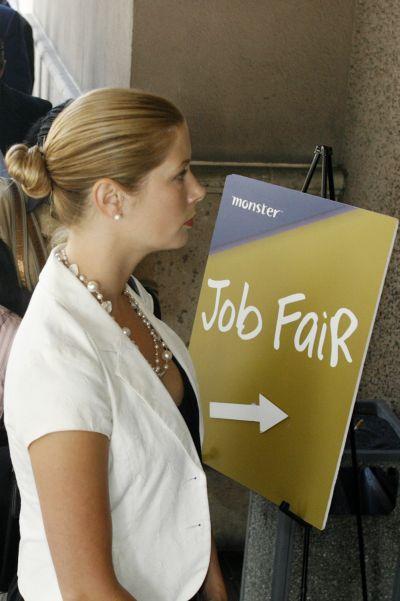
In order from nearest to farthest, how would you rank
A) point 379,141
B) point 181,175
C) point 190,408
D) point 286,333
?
point 181,175 < point 190,408 < point 286,333 < point 379,141

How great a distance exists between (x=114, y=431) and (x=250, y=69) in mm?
2028

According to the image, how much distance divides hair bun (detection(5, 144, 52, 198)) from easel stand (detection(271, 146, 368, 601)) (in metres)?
0.77

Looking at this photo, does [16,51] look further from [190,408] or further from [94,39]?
[190,408]

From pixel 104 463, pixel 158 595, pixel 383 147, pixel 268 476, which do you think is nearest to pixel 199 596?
pixel 158 595

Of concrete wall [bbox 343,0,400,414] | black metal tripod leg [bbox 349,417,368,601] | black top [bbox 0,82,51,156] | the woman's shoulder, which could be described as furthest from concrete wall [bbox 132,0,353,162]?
black metal tripod leg [bbox 349,417,368,601]

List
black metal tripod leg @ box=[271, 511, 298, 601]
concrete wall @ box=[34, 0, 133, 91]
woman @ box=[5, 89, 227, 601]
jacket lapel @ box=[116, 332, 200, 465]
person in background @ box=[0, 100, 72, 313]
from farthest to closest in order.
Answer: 1. concrete wall @ box=[34, 0, 133, 91]
2. person in background @ box=[0, 100, 72, 313]
3. black metal tripod leg @ box=[271, 511, 298, 601]
4. jacket lapel @ box=[116, 332, 200, 465]
5. woman @ box=[5, 89, 227, 601]

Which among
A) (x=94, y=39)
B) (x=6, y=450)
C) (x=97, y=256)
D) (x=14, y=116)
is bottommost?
(x=6, y=450)

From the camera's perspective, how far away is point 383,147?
3053 millimetres

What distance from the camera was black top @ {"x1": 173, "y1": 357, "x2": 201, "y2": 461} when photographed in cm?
184

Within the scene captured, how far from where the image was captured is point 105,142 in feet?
5.13

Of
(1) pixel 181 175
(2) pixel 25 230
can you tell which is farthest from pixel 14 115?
(1) pixel 181 175

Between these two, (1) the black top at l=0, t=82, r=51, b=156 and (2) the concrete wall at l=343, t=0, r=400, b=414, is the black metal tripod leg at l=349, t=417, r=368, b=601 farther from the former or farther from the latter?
(1) the black top at l=0, t=82, r=51, b=156

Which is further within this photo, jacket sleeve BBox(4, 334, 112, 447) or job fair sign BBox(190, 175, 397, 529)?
job fair sign BBox(190, 175, 397, 529)

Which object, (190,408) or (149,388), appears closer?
(149,388)
